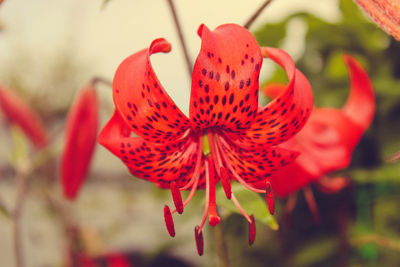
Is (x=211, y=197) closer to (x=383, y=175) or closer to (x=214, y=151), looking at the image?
(x=214, y=151)

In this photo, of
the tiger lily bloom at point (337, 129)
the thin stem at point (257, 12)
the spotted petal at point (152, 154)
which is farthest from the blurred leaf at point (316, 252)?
the thin stem at point (257, 12)

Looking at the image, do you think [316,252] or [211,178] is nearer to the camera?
[211,178]

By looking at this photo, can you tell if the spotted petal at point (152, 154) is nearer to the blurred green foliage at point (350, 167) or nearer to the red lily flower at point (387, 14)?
the red lily flower at point (387, 14)

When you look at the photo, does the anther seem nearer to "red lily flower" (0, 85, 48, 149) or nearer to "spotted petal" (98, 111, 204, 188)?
"spotted petal" (98, 111, 204, 188)


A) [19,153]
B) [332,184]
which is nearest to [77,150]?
[19,153]

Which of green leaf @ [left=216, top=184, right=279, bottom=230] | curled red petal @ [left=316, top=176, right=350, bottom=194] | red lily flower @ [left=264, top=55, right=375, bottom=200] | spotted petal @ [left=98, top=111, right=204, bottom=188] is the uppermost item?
spotted petal @ [left=98, top=111, right=204, bottom=188]

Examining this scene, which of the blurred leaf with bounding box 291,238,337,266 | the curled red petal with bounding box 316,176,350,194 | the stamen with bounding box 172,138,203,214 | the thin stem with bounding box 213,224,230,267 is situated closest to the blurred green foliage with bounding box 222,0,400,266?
the blurred leaf with bounding box 291,238,337,266

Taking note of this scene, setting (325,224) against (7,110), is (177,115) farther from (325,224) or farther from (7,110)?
(325,224)
